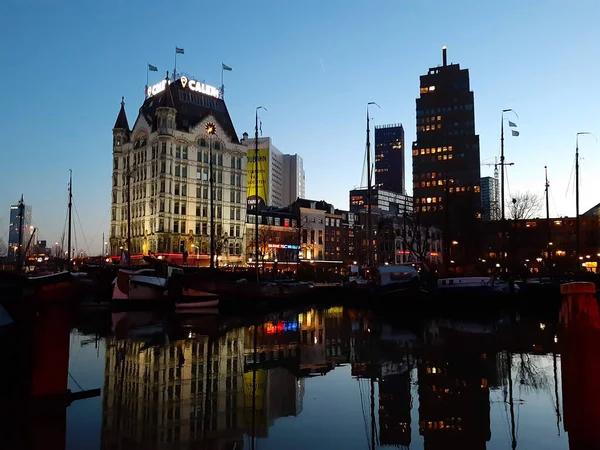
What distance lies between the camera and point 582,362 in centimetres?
691

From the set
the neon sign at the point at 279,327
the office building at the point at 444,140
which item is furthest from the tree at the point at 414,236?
the neon sign at the point at 279,327

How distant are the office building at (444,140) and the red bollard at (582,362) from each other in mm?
167135

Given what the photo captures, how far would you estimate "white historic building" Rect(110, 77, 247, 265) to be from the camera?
99.2m

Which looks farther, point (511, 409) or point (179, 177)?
point (179, 177)

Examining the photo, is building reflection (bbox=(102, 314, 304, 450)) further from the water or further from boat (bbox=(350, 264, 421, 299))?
boat (bbox=(350, 264, 421, 299))

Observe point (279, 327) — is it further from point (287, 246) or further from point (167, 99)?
point (287, 246)

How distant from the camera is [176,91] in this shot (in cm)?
10681

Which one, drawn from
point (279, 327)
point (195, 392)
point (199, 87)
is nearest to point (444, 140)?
point (199, 87)

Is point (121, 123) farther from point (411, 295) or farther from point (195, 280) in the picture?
point (411, 295)

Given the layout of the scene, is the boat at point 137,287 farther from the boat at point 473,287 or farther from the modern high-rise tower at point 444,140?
the modern high-rise tower at point 444,140

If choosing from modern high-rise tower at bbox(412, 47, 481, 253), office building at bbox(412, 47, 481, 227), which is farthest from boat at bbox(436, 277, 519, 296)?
modern high-rise tower at bbox(412, 47, 481, 253)

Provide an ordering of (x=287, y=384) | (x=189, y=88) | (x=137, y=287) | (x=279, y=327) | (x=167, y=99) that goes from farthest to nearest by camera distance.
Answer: (x=189, y=88)
(x=167, y=99)
(x=137, y=287)
(x=279, y=327)
(x=287, y=384)

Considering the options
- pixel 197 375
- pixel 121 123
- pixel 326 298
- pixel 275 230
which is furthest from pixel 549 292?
pixel 121 123

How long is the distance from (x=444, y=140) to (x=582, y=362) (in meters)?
179
